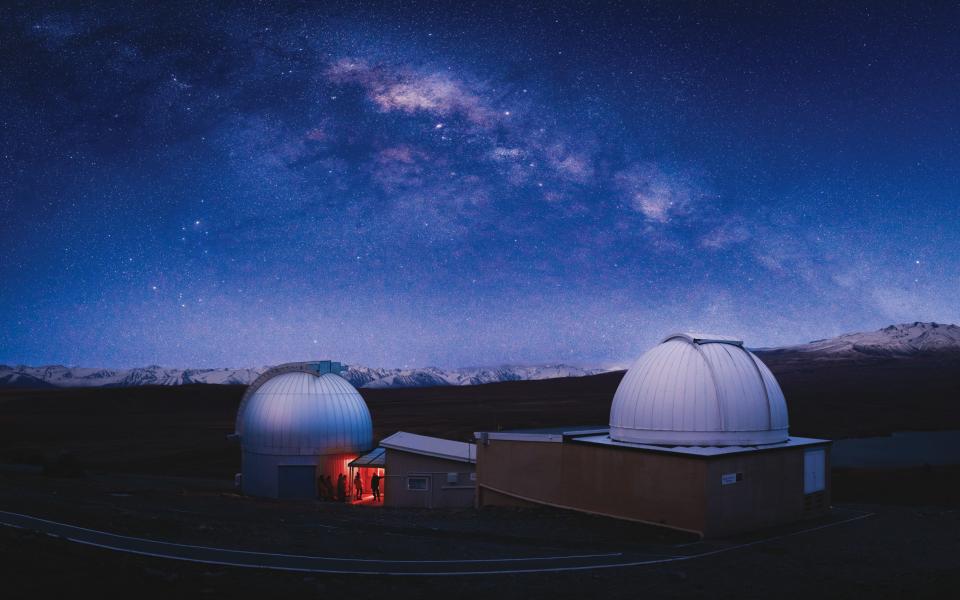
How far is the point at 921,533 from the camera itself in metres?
14.7

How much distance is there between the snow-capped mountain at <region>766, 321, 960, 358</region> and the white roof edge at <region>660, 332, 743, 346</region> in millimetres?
126037

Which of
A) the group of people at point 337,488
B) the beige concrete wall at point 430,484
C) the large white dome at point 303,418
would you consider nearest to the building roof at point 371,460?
the group of people at point 337,488

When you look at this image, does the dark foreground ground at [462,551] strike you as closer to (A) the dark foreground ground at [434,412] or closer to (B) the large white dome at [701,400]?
(B) the large white dome at [701,400]

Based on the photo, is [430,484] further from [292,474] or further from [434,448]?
[292,474]

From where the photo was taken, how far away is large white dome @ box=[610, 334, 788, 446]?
52.4 ft

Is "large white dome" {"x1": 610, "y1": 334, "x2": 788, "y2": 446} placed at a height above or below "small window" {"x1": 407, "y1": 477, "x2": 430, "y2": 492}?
above

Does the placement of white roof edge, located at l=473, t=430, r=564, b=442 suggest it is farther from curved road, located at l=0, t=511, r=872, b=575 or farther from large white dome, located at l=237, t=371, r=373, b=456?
large white dome, located at l=237, t=371, r=373, b=456

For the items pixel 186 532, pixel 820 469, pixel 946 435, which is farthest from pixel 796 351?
pixel 186 532

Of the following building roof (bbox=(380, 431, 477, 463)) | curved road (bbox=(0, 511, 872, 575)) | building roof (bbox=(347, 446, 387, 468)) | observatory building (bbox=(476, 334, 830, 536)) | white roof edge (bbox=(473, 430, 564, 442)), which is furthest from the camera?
building roof (bbox=(347, 446, 387, 468))

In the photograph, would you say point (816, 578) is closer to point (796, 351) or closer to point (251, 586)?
point (251, 586)

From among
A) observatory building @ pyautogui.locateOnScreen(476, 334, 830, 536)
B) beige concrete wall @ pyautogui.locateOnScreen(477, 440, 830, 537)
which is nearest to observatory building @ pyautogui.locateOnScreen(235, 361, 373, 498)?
beige concrete wall @ pyautogui.locateOnScreen(477, 440, 830, 537)

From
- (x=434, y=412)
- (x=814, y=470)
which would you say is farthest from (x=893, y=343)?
(x=814, y=470)

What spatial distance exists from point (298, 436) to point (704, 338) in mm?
14741

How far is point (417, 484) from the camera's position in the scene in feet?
73.8
